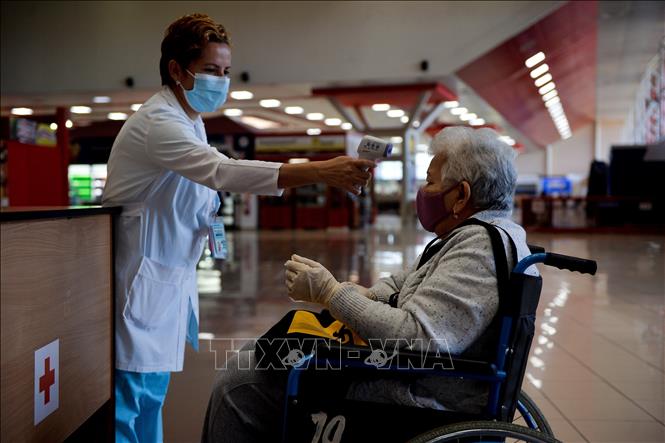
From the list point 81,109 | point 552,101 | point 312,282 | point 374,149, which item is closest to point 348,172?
point 374,149

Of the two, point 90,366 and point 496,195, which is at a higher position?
point 496,195

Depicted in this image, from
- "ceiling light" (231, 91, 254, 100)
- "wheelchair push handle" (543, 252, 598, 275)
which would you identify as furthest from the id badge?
"ceiling light" (231, 91, 254, 100)

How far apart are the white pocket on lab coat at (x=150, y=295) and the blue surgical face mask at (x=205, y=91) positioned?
1.62 feet

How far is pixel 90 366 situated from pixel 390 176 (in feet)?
90.9

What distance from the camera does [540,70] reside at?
14125 mm

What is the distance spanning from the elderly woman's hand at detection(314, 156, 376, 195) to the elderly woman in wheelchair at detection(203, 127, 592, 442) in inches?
6.9

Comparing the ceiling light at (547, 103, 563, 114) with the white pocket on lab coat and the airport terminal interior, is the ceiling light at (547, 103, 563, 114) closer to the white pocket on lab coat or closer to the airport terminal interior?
the airport terminal interior

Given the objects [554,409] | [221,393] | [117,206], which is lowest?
[554,409]

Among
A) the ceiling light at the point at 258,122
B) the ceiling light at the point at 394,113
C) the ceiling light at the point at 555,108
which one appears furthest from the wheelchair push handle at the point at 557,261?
the ceiling light at the point at 555,108

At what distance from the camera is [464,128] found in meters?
1.49

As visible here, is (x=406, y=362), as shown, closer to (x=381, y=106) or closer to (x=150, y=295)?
(x=150, y=295)

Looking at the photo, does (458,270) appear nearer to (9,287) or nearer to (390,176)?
(9,287)

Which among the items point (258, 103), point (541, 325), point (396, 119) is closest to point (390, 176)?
point (396, 119)

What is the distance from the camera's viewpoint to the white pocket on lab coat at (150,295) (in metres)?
1.67
